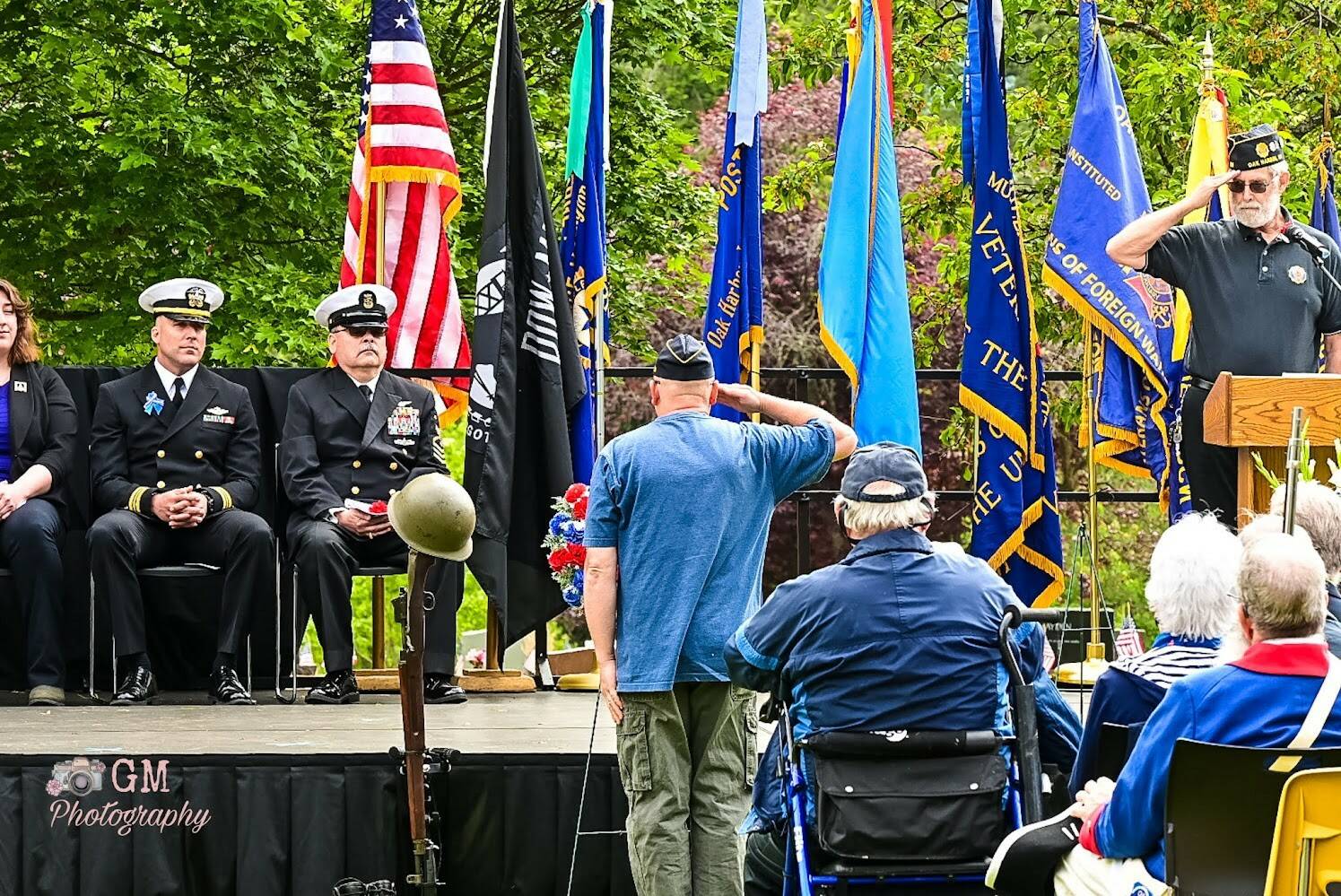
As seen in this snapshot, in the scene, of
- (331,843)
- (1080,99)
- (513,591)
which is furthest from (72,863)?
(1080,99)

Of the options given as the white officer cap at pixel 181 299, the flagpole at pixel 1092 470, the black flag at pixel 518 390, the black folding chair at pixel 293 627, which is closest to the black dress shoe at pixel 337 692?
the black folding chair at pixel 293 627

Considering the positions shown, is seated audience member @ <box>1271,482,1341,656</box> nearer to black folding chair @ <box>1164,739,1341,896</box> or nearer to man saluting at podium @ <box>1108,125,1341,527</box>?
black folding chair @ <box>1164,739,1341,896</box>

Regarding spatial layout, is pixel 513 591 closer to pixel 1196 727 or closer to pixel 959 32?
pixel 1196 727

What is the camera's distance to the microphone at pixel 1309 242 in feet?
21.0

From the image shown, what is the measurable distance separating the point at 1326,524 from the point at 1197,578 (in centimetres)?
42

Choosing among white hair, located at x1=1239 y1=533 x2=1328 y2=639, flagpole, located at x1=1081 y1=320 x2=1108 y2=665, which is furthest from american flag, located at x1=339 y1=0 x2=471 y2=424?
white hair, located at x1=1239 y1=533 x2=1328 y2=639

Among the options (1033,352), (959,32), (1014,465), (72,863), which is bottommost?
(72,863)

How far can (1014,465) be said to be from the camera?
7.14 m

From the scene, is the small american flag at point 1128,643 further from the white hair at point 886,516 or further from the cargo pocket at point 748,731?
the cargo pocket at point 748,731

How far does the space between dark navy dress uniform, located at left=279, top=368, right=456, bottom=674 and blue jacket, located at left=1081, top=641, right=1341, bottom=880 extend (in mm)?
3908

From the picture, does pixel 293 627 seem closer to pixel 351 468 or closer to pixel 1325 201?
pixel 351 468

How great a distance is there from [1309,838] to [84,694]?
542 cm

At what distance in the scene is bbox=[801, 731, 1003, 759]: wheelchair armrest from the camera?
425 cm

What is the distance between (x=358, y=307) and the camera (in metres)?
7.56
